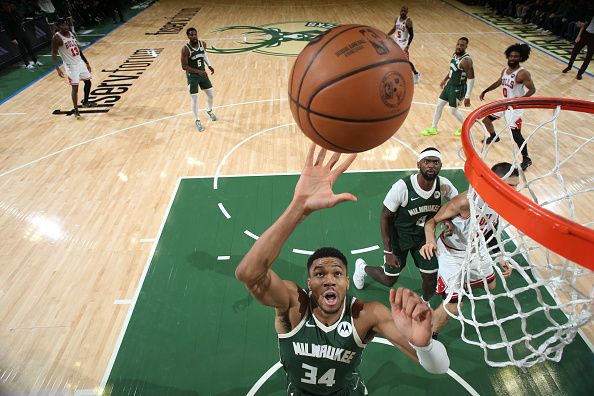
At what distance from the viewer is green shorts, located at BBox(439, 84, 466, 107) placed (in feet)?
20.5

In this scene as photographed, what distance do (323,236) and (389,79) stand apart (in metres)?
2.76

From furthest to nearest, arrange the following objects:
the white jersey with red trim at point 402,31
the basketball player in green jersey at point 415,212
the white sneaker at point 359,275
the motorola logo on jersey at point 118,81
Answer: the white jersey with red trim at point 402,31
the motorola logo on jersey at point 118,81
the white sneaker at point 359,275
the basketball player in green jersey at point 415,212

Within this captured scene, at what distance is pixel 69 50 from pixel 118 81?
2476 mm

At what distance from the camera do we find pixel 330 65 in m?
2.05

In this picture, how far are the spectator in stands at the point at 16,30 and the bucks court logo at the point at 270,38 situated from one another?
499cm

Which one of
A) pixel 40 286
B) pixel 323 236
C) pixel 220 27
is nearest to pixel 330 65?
pixel 323 236

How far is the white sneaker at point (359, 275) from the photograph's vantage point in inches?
150

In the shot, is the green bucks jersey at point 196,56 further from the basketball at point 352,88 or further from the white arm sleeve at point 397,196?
the basketball at point 352,88

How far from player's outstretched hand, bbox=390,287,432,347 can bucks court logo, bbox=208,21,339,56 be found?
10.8 metres

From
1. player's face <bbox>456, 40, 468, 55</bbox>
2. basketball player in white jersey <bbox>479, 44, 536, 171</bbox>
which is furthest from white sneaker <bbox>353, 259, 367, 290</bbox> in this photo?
player's face <bbox>456, 40, 468, 55</bbox>

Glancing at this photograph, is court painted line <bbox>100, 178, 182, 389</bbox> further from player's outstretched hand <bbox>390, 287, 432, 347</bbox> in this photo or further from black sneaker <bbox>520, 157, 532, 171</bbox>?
black sneaker <bbox>520, 157, 532, 171</bbox>

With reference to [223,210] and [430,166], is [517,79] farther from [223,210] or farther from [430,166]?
[223,210]

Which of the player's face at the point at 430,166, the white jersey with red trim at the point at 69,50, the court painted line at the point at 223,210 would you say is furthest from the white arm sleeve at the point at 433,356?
the white jersey with red trim at the point at 69,50

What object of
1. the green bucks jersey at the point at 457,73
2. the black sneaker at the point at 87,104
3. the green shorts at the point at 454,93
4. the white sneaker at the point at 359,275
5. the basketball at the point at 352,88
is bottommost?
the black sneaker at the point at 87,104
